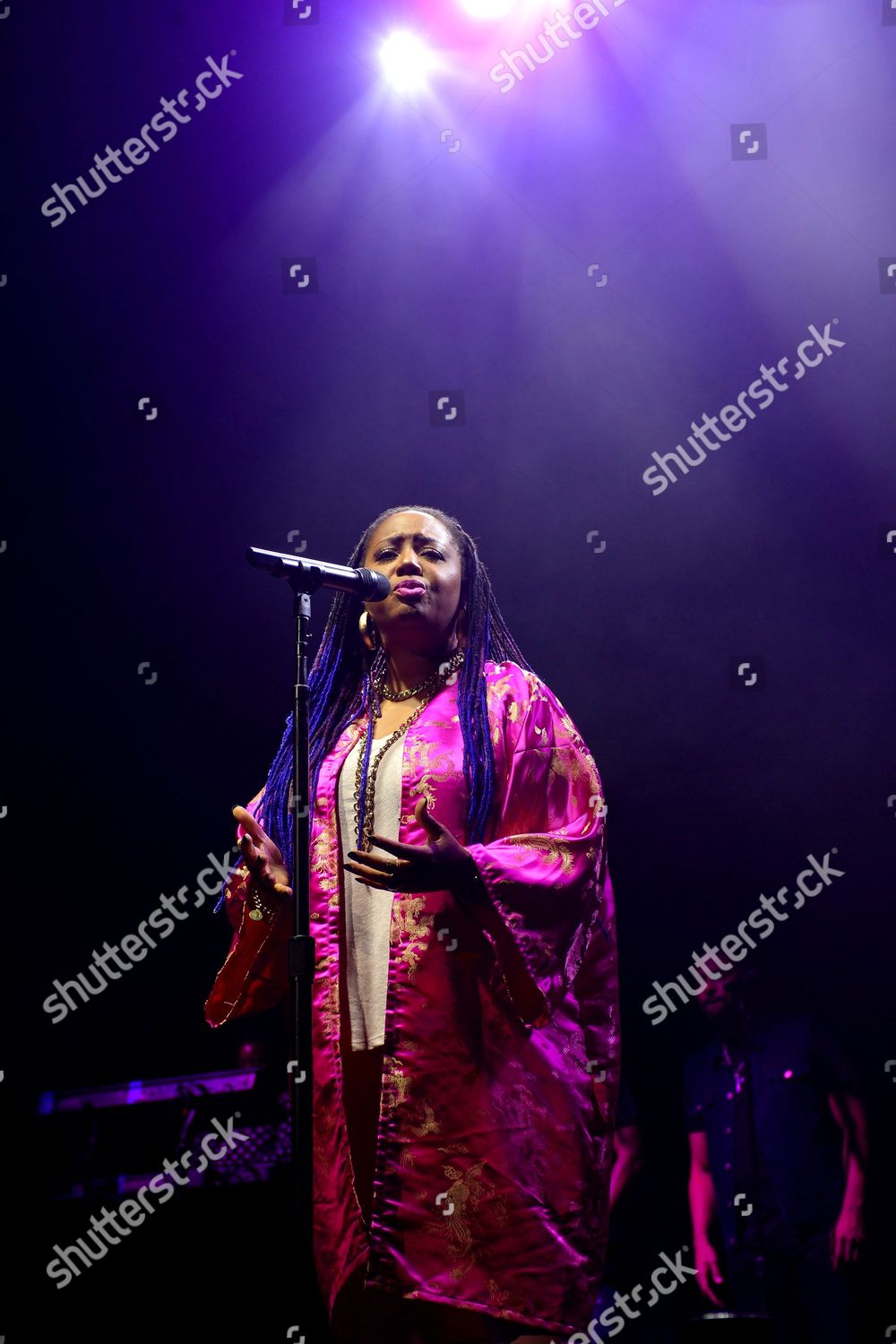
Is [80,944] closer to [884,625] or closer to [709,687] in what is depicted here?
[709,687]

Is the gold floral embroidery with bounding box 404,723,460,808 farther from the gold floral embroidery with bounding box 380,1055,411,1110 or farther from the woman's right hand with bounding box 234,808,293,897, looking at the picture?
the gold floral embroidery with bounding box 380,1055,411,1110

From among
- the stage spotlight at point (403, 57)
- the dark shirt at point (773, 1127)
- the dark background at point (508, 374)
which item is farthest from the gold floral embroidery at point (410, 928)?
the stage spotlight at point (403, 57)

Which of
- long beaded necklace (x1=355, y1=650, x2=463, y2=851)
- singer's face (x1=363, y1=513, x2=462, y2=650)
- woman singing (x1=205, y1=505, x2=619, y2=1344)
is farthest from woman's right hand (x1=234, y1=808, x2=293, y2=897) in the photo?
singer's face (x1=363, y1=513, x2=462, y2=650)

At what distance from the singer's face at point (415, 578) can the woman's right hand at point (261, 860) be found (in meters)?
0.53

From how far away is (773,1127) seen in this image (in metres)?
3.58

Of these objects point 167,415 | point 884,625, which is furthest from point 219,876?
point 884,625

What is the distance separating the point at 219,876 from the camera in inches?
143

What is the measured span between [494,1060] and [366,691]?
0.89 m

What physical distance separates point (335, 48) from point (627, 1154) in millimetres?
3865

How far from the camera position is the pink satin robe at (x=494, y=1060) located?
5.72 ft

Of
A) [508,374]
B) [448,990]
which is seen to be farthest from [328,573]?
[508,374]

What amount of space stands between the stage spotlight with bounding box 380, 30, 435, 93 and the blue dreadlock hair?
6.22ft

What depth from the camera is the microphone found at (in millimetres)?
1898

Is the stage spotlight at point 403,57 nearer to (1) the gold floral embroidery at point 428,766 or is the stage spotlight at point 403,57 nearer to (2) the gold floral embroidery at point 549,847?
(1) the gold floral embroidery at point 428,766
